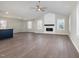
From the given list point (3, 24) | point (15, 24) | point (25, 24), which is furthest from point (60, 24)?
point (3, 24)

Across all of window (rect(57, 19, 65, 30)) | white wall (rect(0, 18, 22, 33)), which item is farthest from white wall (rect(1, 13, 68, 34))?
window (rect(57, 19, 65, 30))

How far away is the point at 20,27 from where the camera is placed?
52.3 ft

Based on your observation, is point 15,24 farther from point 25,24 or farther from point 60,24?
point 60,24

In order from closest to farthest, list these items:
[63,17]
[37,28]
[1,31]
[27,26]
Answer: [1,31]
[63,17]
[37,28]
[27,26]

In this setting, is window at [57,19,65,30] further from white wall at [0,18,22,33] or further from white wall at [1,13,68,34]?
white wall at [0,18,22,33]

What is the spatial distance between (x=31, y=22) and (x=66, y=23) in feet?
18.0

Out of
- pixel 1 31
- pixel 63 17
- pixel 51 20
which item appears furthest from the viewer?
pixel 51 20

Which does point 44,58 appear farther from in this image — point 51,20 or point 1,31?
point 51,20

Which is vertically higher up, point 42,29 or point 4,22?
point 4,22

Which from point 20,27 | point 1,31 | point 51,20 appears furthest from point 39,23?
point 1,31

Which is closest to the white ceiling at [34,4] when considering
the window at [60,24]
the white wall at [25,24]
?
the window at [60,24]

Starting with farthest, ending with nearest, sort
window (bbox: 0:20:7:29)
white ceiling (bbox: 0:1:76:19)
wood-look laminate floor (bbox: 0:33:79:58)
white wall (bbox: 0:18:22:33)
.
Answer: white wall (bbox: 0:18:22:33), window (bbox: 0:20:7:29), white ceiling (bbox: 0:1:76:19), wood-look laminate floor (bbox: 0:33:79:58)

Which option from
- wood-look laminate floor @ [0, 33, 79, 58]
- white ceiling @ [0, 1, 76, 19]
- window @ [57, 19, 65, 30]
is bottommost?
wood-look laminate floor @ [0, 33, 79, 58]

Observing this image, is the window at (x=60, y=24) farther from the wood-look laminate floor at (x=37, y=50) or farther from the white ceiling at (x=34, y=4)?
the wood-look laminate floor at (x=37, y=50)
